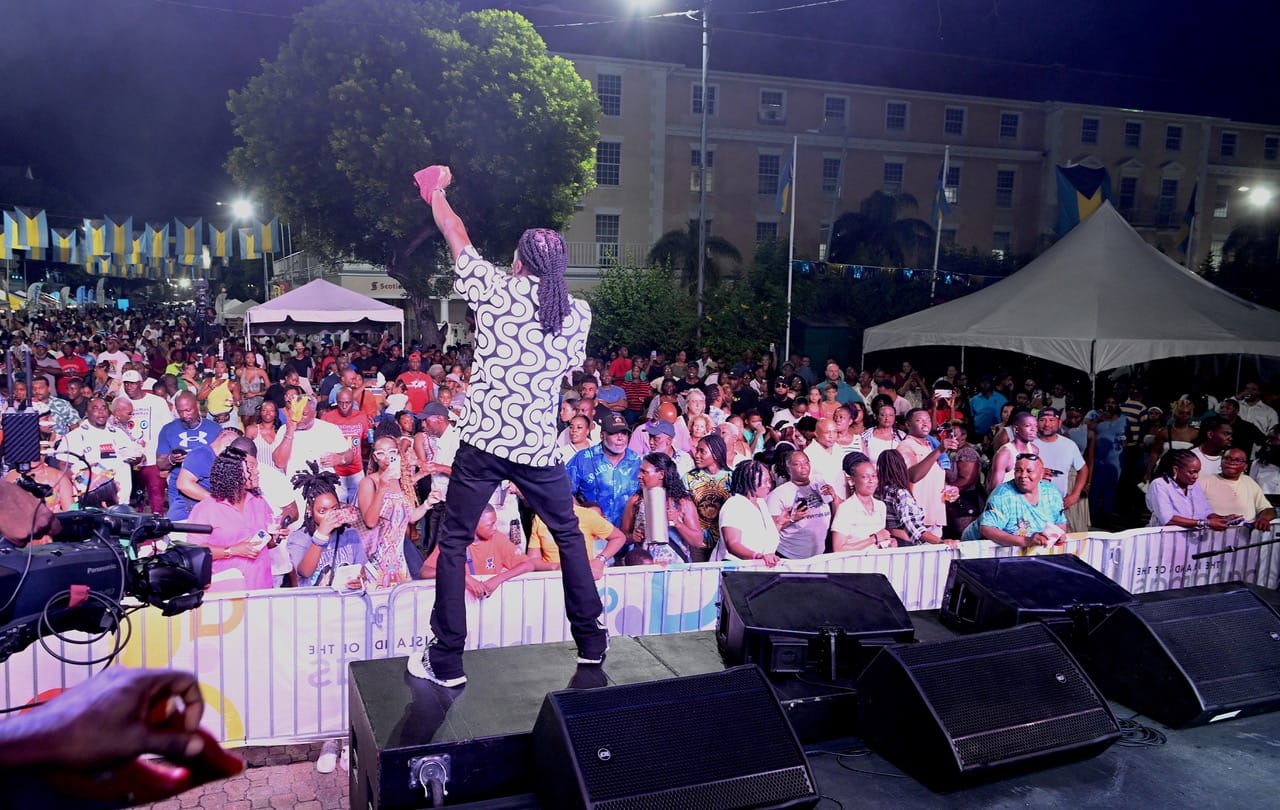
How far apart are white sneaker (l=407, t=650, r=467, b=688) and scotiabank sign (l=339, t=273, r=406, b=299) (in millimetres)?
32410

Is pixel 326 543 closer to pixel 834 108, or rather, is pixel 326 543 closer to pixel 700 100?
pixel 700 100

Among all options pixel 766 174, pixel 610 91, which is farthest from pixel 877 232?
pixel 610 91

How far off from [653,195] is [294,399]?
2796 centimetres

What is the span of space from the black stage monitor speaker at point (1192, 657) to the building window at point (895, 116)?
3676 cm

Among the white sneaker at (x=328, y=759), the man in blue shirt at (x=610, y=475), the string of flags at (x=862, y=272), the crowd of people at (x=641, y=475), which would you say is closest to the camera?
the white sneaker at (x=328, y=759)

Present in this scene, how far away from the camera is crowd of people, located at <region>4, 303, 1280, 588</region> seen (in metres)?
5.32

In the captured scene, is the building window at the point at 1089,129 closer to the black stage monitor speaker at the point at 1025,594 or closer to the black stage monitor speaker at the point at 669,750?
the black stage monitor speaker at the point at 1025,594

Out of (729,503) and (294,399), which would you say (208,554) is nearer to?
(729,503)

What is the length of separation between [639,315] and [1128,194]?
30.7 m

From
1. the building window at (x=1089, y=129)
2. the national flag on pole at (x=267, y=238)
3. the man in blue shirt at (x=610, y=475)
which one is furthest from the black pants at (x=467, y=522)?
the building window at (x=1089, y=129)

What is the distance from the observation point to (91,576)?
9.32 ft

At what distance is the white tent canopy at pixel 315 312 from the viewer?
15.8m

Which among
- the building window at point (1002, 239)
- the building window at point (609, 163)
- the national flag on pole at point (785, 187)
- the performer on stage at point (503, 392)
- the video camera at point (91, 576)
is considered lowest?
the video camera at point (91, 576)

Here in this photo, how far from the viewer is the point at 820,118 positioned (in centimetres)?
3703
